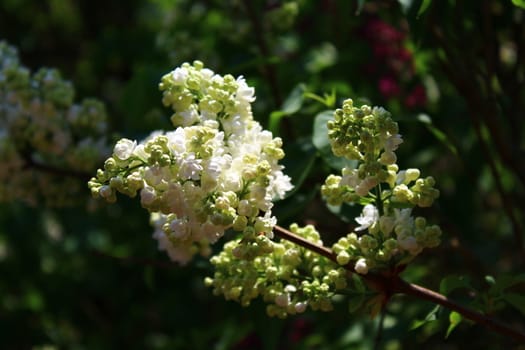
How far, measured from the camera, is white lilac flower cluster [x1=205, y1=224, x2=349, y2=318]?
4.15 feet

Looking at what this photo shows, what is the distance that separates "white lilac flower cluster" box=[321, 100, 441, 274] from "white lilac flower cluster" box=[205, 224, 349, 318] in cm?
7

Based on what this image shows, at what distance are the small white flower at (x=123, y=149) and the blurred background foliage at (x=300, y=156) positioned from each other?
0.47 meters

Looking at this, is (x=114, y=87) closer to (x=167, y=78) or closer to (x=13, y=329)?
(x=13, y=329)

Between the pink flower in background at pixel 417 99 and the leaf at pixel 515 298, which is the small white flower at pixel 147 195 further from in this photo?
the pink flower in background at pixel 417 99

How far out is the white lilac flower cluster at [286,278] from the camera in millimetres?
1265

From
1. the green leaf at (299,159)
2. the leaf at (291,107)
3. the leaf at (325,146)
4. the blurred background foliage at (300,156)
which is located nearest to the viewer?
the leaf at (325,146)

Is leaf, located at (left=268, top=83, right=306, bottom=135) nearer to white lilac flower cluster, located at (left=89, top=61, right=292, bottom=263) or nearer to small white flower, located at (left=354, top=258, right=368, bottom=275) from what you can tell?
white lilac flower cluster, located at (left=89, top=61, right=292, bottom=263)

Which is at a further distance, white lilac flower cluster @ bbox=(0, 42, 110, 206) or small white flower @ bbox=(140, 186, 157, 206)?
white lilac flower cluster @ bbox=(0, 42, 110, 206)

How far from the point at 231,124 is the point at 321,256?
28 cm

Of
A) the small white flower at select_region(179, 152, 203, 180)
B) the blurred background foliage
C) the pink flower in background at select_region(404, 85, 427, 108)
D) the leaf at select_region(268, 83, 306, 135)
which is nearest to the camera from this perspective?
the small white flower at select_region(179, 152, 203, 180)

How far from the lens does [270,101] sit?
2281 millimetres

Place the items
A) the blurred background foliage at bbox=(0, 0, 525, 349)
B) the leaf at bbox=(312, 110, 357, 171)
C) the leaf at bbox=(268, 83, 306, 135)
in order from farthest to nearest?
the blurred background foliage at bbox=(0, 0, 525, 349)
the leaf at bbox=(268, 83, 306, 135)
the leaf at bbox=(312, 110, 357, 171)

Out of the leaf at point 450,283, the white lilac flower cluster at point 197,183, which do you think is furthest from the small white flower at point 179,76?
the leaf at point 450,283

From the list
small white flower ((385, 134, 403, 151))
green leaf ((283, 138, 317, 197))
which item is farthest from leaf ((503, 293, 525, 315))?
green leaf ((283, 138, 317, 197))
